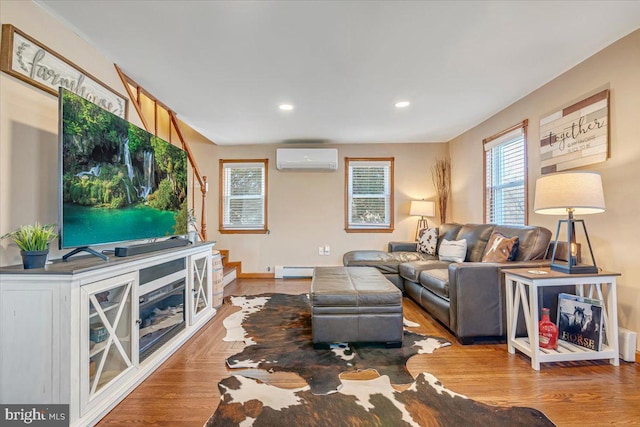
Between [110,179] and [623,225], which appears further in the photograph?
[623,225]

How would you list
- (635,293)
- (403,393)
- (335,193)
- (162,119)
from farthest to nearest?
(335,193) < (162,119) < (635,293) < (403,393)

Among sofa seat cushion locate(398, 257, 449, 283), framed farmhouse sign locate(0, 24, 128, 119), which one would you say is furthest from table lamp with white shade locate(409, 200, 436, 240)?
framed farmhouse sign locate(0, 24, 128, 119)

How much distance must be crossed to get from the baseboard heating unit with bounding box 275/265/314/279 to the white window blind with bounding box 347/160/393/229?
110 centimetres

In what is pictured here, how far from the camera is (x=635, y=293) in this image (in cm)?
202

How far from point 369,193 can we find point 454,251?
189 centimetres

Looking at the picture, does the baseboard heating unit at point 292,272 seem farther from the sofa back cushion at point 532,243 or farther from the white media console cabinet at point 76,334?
the sofa back cushion at point 532,243

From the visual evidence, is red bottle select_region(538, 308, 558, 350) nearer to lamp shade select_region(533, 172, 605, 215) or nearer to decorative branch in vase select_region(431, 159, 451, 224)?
lamp shade select_region(533, 172, 605, 215)

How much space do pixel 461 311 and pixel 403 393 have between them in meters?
0.97

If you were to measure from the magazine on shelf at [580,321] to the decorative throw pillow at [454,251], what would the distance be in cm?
121

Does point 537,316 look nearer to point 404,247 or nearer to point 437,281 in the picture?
point 437,281

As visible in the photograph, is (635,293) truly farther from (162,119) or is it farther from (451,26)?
(162,119)

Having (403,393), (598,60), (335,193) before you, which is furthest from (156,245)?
(598,60)

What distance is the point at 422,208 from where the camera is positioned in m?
4.64

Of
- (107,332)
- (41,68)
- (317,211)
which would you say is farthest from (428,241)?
(41,68)
